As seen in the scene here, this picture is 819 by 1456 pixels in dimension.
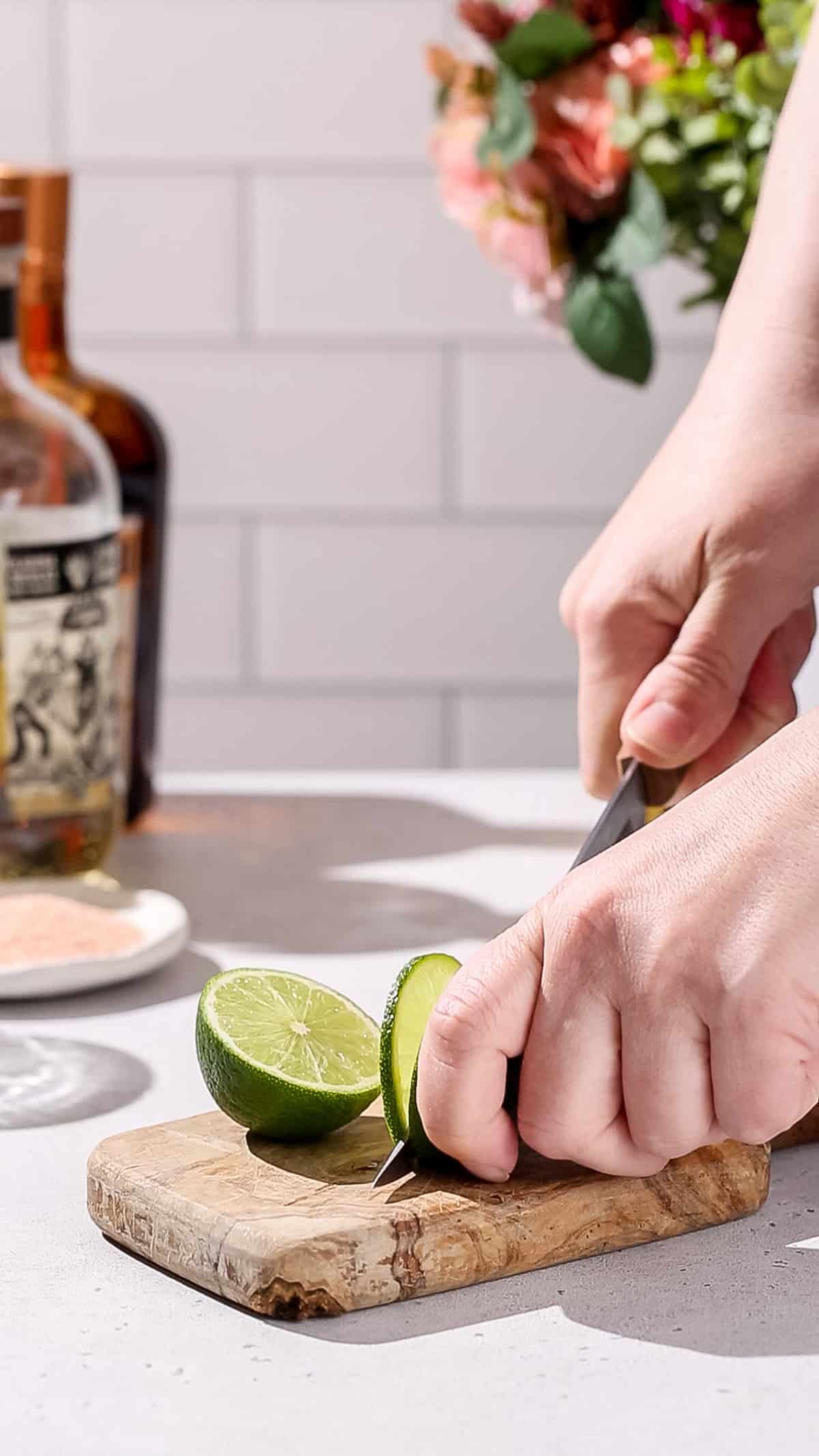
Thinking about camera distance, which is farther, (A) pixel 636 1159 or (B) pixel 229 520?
(B) pixel 229 520

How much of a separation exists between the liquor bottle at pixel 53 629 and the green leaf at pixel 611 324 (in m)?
0.30

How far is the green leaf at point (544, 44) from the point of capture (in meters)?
1.11

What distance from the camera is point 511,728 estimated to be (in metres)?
1.97

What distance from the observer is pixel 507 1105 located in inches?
25.0

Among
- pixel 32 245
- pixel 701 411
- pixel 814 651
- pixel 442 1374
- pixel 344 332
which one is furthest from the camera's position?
pixel 344 332

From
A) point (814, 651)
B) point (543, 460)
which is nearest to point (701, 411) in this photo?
point (814, 651)

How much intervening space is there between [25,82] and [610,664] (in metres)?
1.22

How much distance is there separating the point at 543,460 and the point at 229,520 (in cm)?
32

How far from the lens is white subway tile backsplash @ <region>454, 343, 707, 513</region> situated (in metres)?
1.89

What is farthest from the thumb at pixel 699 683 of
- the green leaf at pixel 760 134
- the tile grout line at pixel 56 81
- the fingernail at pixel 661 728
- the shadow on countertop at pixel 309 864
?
the tile grout line at pixel 56 81

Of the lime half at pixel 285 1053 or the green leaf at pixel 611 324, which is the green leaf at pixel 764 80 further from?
the lime half at pixel 285 1053

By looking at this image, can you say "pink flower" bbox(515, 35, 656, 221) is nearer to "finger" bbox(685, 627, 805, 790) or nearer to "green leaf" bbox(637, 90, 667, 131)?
"green leaf" bbox(637, 90, 667, 131)

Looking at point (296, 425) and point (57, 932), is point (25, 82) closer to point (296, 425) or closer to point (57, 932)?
point (296, 425)

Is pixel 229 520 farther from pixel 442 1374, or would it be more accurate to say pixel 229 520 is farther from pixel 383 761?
pixel 442 1374
